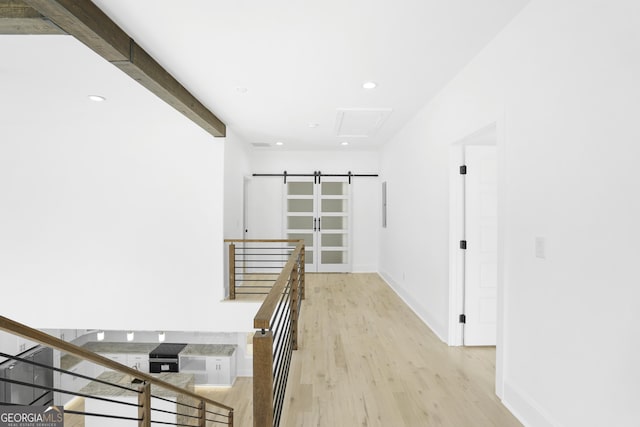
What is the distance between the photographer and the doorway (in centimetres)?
340

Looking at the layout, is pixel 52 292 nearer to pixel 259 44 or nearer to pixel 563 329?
pixel 259 44

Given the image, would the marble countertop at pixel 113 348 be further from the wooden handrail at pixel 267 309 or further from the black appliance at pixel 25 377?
the wooden handrail at pixel 267 309

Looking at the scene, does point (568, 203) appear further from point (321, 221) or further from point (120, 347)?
point (120, 347)

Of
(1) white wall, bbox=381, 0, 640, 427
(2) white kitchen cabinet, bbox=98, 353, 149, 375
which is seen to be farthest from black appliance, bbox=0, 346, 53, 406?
(1) white wall, bbox=381, 0, 640, 427

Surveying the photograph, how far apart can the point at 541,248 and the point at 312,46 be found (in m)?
2.23

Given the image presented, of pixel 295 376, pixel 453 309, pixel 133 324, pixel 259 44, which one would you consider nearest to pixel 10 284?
pixel 133 324

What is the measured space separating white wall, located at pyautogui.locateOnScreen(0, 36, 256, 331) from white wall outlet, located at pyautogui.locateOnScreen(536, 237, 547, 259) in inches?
161

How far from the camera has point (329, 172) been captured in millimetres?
7582

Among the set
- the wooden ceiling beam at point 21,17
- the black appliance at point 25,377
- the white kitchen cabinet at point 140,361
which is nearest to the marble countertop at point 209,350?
the white kitchen cabinet at point 140,361

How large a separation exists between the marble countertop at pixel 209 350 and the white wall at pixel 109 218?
1693mm

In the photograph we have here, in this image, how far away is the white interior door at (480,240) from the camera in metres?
3.40

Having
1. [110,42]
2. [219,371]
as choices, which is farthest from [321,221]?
[110,42]

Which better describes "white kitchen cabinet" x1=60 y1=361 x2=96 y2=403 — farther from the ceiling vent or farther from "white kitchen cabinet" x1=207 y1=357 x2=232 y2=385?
the ceiling vent

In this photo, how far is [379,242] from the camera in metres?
7.52
